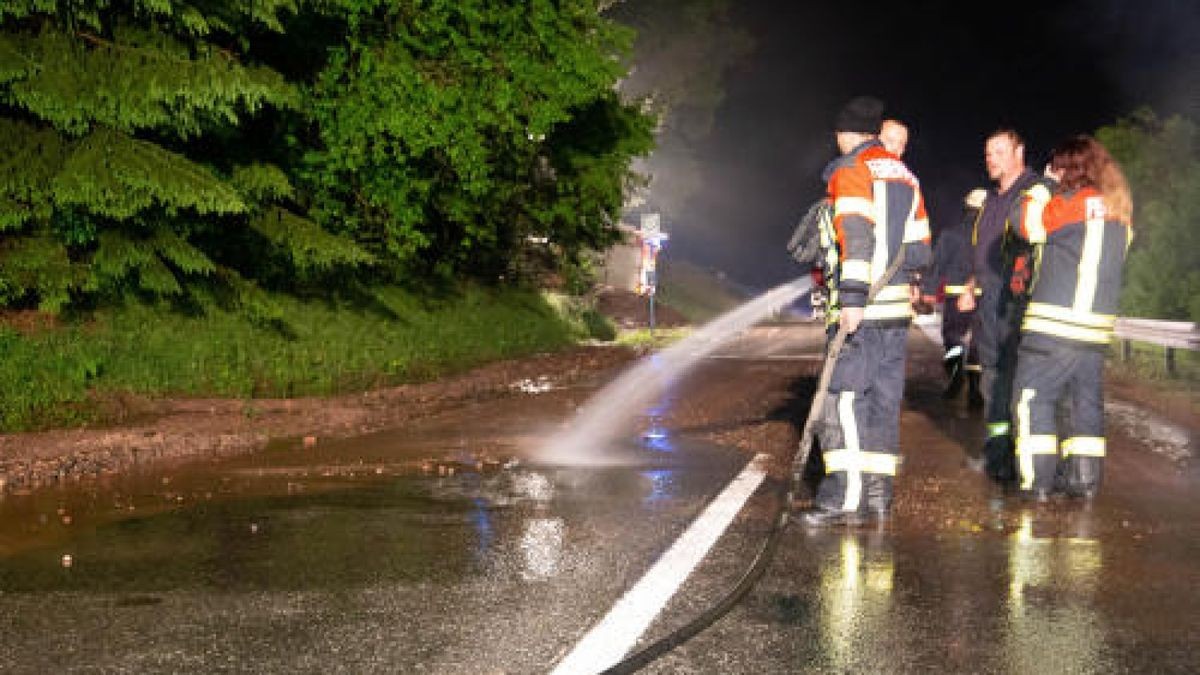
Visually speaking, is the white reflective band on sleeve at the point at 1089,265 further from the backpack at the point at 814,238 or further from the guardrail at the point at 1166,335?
the guardrail at the point at 1166,335

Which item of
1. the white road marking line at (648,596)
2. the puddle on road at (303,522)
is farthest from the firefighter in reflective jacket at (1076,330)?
the puddle on road at (303,522)

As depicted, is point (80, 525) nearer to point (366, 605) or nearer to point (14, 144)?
point (366, 605)

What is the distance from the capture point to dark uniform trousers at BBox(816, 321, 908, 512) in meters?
6.72

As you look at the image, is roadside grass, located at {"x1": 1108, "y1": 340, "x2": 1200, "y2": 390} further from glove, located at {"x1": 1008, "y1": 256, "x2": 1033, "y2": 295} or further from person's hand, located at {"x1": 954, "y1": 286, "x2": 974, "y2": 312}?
glove, located at {"x1": 1008, "y1": 256, "x2": 1033, "y2": 295}

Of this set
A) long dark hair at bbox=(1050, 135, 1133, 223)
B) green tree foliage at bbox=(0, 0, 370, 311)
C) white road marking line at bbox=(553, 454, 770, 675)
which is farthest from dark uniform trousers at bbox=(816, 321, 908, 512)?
green tree foliage at bbox=(0, 0, 370, 311)

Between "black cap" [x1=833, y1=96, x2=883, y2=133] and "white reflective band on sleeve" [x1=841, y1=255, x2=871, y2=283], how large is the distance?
0.87 metres

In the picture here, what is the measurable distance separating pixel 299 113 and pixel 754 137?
7448 cm

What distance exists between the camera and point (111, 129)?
40.2 feet

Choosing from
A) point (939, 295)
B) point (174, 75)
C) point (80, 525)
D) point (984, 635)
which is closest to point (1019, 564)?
point (984, 635)

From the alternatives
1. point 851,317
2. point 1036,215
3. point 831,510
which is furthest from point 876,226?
point 831,510

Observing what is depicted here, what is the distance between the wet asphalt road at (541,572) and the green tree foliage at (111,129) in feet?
14.4

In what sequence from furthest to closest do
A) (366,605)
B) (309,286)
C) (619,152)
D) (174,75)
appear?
1. (619,152)
2. (309,286)
3. (174,75)
4. (366,605)

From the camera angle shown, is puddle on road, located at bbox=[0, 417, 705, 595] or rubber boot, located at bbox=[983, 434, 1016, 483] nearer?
→ puddle on road, located at bbox=[0, 417, 705, 595]

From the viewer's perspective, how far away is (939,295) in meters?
12.4
